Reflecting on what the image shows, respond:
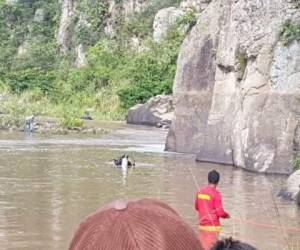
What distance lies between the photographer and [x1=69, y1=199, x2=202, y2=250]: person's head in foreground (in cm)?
228

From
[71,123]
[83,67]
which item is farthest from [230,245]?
[83,67]

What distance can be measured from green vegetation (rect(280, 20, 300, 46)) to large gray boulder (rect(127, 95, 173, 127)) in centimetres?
2023

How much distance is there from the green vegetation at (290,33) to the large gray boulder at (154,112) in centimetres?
2023

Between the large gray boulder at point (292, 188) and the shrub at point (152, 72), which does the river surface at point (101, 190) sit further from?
the shrub at point (152, 72)

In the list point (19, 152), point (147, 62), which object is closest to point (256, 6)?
point (19, 152)

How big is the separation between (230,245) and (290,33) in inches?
835

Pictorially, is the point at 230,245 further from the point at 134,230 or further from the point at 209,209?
the point at 209,209

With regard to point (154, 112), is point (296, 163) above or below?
below

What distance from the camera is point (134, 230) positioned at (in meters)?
2.30

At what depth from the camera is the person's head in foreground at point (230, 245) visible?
97.0 inches

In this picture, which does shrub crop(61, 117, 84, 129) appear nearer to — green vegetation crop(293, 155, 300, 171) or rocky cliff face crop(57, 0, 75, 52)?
green vegetation crop(293, 155, 300, 171)

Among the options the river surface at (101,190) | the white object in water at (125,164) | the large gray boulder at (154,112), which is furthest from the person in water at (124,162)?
the large gray boulder at (154,112)

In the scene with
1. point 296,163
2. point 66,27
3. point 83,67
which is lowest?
point 296,163

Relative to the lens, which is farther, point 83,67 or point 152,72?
point 83,67
